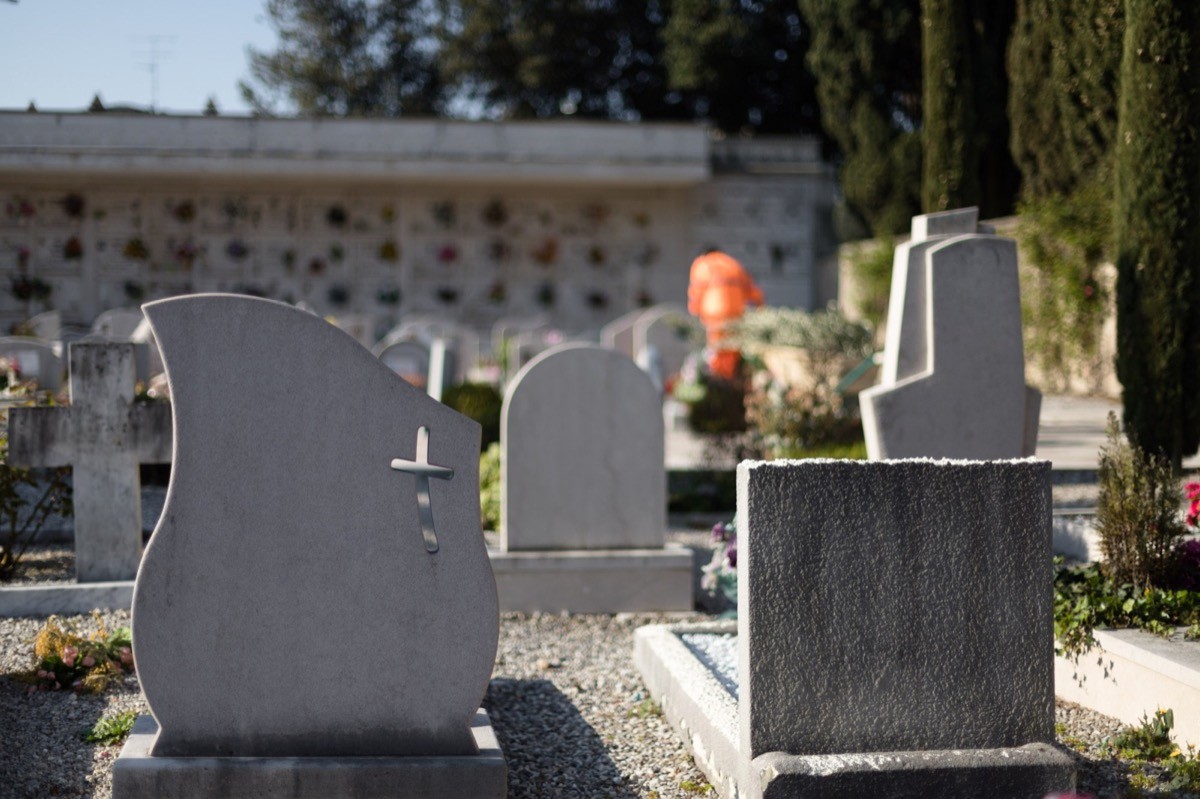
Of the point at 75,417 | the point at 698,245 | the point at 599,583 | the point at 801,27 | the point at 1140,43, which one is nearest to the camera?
the point at 75,417

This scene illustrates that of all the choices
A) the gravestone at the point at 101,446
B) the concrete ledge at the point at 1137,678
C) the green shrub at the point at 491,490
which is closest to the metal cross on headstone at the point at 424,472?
the concrete ledge at the point at 1137,678

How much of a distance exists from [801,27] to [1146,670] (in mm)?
25442

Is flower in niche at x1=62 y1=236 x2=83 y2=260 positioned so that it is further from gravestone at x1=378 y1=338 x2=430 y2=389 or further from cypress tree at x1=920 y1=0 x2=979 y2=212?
cypress tree at x1=920 y1=0 x2=979 y2=212

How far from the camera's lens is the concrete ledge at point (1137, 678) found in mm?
3438

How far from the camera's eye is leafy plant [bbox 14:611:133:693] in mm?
4113

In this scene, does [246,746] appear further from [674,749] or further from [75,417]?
[75,417]

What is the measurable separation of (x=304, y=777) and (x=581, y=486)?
9.70 feet

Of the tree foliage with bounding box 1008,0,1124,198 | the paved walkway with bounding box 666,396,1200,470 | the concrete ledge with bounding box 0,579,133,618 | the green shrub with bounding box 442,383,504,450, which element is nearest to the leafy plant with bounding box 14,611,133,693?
the concrete ledge with bounding box 0,579,133,618

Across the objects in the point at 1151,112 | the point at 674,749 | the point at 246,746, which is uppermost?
the point at 1151,112

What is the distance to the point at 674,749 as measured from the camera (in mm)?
3832

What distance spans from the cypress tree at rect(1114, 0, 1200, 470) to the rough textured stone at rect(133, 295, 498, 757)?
16.3 feet

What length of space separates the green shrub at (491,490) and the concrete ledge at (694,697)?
85.4 inches

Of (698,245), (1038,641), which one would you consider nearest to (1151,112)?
(1038,641)

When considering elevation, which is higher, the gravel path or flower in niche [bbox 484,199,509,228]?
flower in niche [bbox 484,199,509,228]
